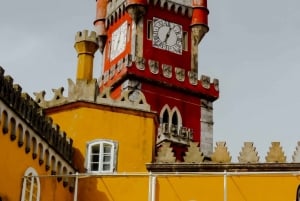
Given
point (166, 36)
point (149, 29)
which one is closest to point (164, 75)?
point (166, 36)

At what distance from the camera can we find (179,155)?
39.8 metres

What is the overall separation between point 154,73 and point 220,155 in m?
18.8

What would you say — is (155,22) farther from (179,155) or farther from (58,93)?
(58,93)

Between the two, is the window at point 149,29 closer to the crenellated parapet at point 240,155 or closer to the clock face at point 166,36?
the clock face at point 166,36

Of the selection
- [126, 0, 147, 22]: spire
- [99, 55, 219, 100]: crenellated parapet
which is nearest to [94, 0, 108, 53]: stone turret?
[99, 55, 219, 100]: crenellated parapet

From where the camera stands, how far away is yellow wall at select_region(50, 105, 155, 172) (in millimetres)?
23703

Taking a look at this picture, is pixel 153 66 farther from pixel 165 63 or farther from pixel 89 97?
pixel 89 97

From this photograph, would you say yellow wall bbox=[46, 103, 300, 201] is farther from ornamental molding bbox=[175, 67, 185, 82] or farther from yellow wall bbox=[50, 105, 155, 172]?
ornamental molding bbox=[175, 67, 185, 82]

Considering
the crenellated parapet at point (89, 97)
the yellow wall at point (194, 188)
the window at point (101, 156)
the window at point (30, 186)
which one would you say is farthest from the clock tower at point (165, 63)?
the window at point (30, 186)

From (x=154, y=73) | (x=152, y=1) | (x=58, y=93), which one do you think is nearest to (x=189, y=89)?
(x=154, y=73)

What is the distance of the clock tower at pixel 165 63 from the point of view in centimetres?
4194

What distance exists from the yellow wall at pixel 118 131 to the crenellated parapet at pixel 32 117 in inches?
23.9

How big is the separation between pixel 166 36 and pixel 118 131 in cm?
2119

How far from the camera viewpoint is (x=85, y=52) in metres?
25.7
